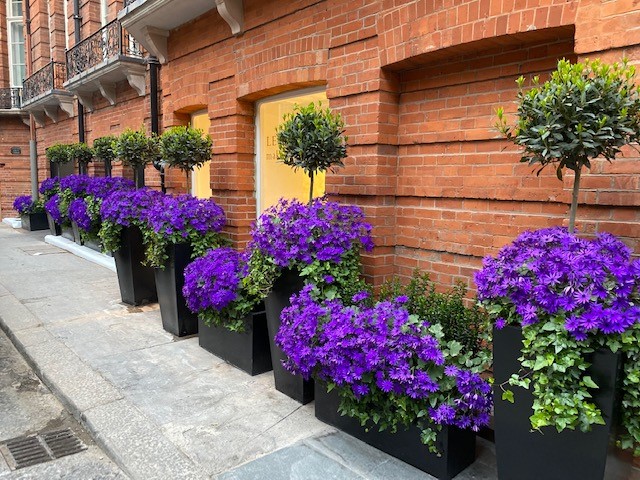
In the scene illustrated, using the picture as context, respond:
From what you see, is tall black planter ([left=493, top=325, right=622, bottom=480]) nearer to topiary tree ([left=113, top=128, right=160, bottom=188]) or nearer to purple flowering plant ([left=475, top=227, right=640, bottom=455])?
purple flowering plant ([left=475, top=227, right=640, bottom=455])

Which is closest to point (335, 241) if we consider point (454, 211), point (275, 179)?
point (454, 211)

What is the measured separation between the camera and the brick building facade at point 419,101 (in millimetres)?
2824

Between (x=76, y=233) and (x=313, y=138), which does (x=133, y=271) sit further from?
(x=76, y=233)

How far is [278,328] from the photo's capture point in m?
3.78

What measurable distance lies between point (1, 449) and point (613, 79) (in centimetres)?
421

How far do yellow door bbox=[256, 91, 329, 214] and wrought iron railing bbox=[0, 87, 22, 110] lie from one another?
56.3 feet

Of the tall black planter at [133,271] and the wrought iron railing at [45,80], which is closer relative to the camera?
the tall black planter at [133,271]

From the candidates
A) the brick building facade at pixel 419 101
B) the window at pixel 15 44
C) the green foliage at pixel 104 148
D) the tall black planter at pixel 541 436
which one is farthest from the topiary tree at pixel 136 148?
the window at pixel 15 44

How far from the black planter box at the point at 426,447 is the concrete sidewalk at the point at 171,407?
0.18 feet

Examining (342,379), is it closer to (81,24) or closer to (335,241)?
(335,241)

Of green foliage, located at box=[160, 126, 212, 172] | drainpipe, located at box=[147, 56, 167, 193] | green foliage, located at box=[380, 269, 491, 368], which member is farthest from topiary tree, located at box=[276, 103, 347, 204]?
drainpipe, located at box=[147, 56, 167, 193]

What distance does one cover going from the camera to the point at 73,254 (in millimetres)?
10758

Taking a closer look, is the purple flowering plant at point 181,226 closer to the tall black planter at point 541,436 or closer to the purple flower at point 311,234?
the purple flower at point 311,234

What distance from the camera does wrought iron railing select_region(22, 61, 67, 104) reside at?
1437 cm
